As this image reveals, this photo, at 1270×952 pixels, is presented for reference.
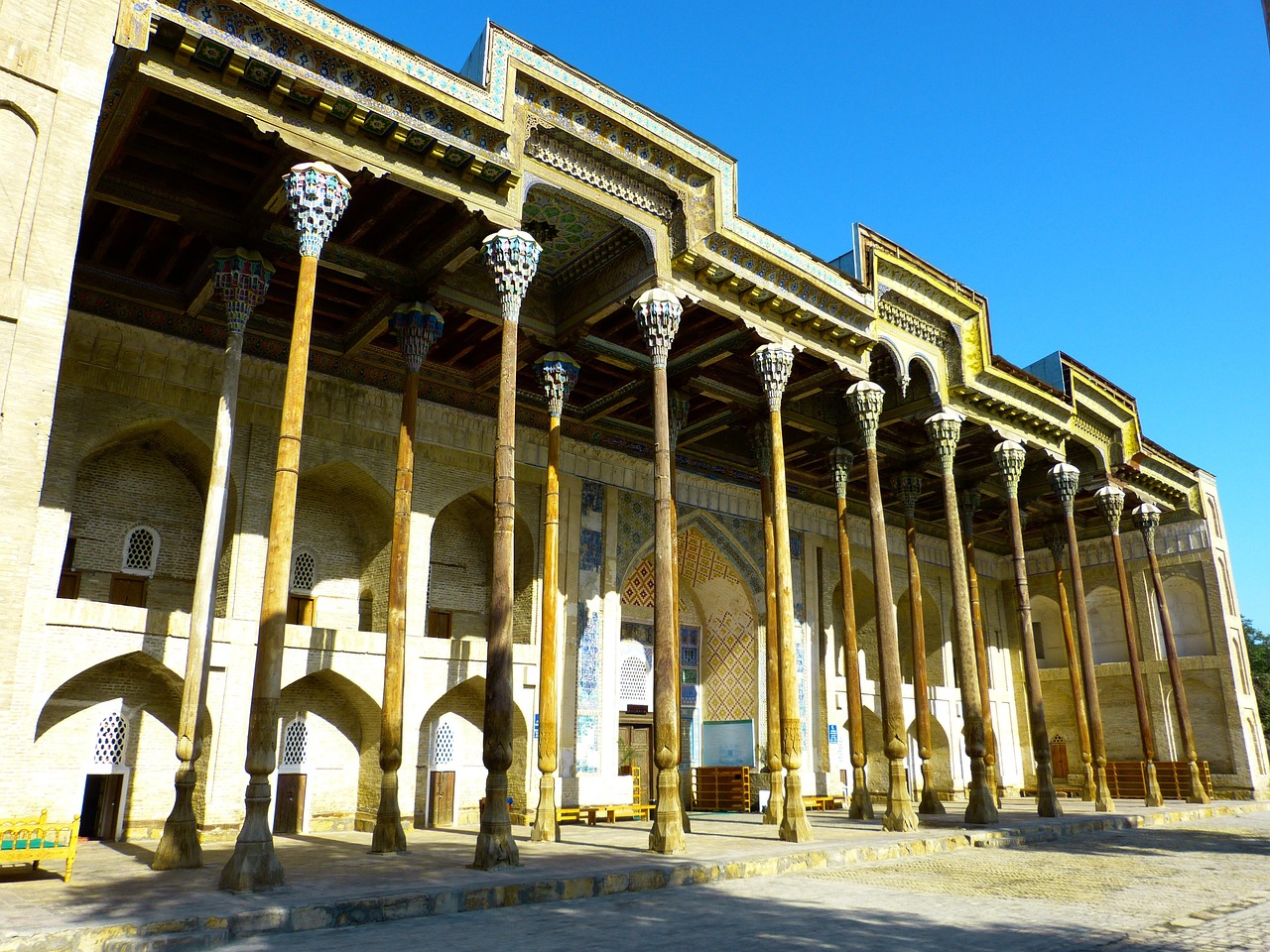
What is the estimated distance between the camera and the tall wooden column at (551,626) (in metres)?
12.0

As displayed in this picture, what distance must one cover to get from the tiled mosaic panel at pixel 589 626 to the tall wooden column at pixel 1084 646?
361 inches

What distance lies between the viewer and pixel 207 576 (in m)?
10.4

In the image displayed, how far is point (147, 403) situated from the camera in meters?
13.0

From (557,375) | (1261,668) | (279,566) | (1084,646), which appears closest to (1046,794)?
(1084,646)

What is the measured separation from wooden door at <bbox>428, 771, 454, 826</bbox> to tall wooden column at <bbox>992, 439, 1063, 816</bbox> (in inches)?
380

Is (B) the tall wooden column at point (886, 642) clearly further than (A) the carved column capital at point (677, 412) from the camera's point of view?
No

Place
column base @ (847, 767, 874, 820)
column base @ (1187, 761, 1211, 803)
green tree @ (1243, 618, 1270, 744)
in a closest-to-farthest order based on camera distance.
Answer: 1. column base @ (847, 767, 874, 820)
2. column base @ (1187, 761, 1211, 803)
3. green tree @ (1243, 618, 1270, 744)

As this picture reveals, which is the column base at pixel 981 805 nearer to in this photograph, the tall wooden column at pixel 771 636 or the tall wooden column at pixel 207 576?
the tall wooden column at pixel 771 636

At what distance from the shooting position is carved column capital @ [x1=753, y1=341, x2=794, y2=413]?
44.9 ft

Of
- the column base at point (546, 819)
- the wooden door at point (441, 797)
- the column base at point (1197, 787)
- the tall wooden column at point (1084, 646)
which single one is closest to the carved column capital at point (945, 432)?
the tall wooden column at point (1084, 646)

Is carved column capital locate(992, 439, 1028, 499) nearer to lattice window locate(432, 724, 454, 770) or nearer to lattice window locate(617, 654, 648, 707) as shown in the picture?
lattice window locate(617, 654, 648, 707)

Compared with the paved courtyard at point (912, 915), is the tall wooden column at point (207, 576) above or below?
above

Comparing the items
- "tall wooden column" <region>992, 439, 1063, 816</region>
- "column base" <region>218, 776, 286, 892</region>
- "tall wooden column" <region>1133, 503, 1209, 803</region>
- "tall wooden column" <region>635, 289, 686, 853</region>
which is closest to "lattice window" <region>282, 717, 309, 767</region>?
"tall wooden column" <region>635, 289, 686, 853</region>

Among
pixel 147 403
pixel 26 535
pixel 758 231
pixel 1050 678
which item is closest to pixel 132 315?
pixel 147 403
